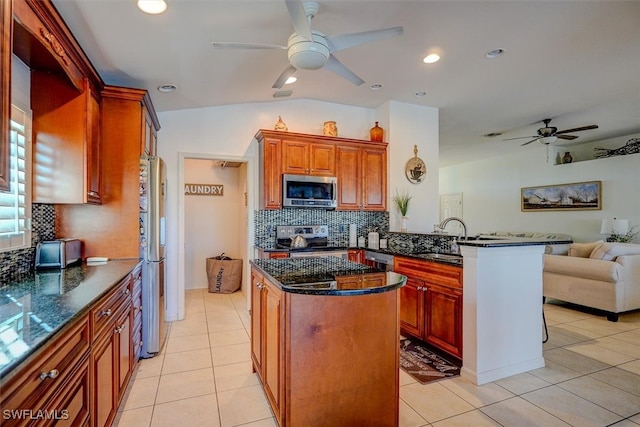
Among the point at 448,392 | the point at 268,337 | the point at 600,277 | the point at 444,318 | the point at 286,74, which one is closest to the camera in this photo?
the point at 268,337

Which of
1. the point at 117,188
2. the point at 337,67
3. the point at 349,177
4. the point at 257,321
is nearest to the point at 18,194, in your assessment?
the point at 117,188

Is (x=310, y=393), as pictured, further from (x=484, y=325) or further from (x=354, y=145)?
(x=354, y=145)

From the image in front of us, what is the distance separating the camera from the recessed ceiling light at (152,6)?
1904 mm

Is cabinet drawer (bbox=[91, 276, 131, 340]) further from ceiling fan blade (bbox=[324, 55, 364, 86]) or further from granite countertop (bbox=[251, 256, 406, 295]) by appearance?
ceiling fan blade (bbox=[324, 55, 364, 86])

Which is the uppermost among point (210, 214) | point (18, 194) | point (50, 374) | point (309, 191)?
point (309, 191)

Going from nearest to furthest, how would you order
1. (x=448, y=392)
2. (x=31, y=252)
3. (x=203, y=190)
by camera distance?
(x=31, y=252) → (x=448, y=392) → (x=203, y=190)

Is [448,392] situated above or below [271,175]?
below

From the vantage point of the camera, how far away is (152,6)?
A: 194 cm

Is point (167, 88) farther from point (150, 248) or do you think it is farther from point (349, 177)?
point (349, 177)

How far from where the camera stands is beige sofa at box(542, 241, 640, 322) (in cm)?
386

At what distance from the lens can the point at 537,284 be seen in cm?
271

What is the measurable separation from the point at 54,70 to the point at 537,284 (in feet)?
12.7

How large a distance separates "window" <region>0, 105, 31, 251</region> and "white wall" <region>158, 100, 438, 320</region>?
6.08ft

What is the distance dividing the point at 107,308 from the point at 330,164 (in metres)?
3.08
